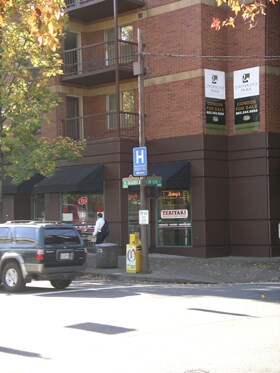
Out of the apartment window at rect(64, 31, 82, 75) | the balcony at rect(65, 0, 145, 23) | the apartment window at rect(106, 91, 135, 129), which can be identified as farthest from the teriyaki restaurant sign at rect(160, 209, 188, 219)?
the balcony at rect(65, 0, 145, 23)

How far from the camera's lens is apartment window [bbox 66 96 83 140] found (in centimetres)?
2505

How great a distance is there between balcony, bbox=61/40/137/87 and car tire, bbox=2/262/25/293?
429 inches

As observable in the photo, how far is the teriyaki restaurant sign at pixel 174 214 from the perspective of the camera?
22.1 meters

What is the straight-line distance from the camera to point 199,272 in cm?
1742

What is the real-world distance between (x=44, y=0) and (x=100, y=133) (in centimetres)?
1881

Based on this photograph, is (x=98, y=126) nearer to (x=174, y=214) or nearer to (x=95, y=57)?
(x=95, y=57)

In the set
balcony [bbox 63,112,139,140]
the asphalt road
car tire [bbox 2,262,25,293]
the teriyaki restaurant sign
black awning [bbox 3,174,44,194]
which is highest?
balcony [bbox 63,112,139,140]

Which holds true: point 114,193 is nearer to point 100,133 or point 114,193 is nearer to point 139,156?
point 100,133

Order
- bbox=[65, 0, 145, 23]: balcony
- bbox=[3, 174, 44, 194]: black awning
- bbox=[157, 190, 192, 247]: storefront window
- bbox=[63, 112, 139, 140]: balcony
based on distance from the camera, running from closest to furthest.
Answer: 1. bbox=[157, 190, 192, 247]: storefront window
2. bbox=[65, 0, 145, 23]: balcony
3. bbox=[63, 112, 139, 140]: balcony
4. bbox=[3, 174, 44, 194]: black awning

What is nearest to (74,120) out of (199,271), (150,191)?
(150,191)

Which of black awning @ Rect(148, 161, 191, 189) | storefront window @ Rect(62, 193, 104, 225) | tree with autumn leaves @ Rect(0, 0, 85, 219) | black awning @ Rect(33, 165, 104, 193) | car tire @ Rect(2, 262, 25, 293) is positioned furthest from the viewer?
storefront window @ Rect(62, 193, 104, 225)

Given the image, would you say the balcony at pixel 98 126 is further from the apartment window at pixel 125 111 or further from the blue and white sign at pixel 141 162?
the blue and white sign at pixel 141 162

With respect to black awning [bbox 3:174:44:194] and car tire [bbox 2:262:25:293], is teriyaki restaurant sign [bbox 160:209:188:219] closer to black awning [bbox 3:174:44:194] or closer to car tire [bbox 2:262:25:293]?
black awning [bbox 3:174:44:194]

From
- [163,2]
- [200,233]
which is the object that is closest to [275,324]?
[200,233]
